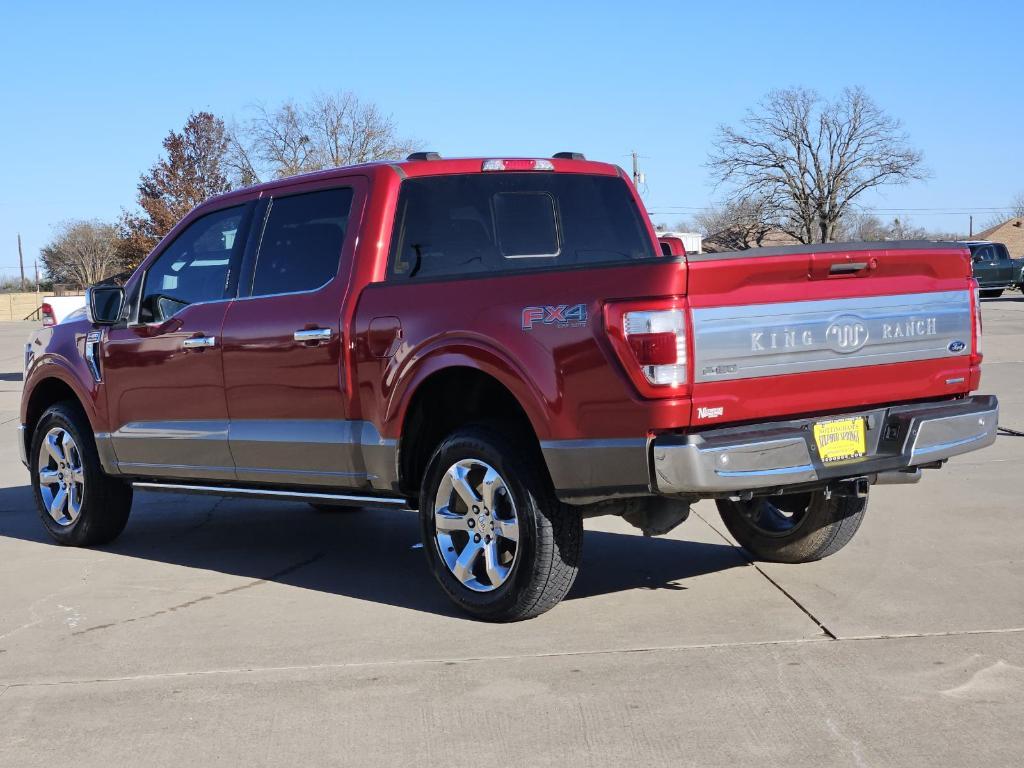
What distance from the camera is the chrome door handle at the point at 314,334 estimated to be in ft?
20.0

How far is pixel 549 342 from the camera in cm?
514

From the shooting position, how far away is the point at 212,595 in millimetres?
6445

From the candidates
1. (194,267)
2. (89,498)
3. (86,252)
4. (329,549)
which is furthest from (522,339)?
(86,252)

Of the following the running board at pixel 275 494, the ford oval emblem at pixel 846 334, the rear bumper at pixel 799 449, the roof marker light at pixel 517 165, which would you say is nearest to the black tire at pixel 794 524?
the rear bumper at pixel 799 449

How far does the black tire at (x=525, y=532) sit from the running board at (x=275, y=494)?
0.60 meters

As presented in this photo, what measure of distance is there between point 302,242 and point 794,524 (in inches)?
111

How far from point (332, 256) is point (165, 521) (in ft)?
11.3

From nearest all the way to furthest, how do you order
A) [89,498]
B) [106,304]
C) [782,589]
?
[782,589], [106,304], [89,498]

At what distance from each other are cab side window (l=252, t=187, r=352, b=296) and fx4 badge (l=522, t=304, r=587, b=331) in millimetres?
1374

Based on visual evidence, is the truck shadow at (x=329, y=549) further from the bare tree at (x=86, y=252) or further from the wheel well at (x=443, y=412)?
the bare tree at (x=86, y=252)

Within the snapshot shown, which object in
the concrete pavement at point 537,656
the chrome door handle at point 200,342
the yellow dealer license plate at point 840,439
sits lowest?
the concrete pavement at point 537,656

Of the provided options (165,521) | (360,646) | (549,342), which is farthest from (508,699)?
(165,521)

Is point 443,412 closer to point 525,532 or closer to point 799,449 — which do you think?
point 525,532

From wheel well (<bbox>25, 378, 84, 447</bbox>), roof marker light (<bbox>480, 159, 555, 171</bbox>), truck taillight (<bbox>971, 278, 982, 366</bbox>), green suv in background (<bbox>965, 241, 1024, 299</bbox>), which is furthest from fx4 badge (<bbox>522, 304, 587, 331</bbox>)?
green suv in background (<bbox>965, 241, 1024, 299</bbox>)
